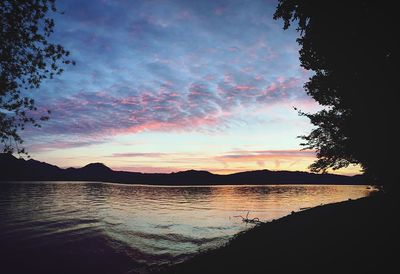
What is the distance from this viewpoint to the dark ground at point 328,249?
9180 millimetres

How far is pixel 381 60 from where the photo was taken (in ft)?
41.6

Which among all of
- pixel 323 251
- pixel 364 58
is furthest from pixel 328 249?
pixel 364 58

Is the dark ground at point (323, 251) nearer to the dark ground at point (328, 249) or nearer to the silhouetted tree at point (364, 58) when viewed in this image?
the dark ground at point (328, 249)

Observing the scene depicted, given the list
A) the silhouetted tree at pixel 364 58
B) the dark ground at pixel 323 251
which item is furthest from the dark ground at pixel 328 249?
the silhouetted tree at pixel 364 58

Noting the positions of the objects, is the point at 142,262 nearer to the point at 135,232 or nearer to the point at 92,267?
the point at 92,267

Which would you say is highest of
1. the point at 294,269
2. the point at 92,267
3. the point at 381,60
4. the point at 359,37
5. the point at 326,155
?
the point at 359,37

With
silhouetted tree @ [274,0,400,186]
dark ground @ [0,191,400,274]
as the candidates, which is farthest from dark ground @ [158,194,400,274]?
silhouetted tree @ [274,0,400,186]

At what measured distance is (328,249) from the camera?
35.7ft

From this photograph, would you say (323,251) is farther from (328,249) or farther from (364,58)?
(364,58)

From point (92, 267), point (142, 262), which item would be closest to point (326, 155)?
point (142, 262)

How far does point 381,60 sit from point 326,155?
15.0m

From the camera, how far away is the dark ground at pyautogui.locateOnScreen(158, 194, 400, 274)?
30.1 feet

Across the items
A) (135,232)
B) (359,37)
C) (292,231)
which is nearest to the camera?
(359,37)

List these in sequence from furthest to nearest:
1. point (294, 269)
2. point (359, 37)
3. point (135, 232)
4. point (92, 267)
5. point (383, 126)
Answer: point (135, 232), point (92, 267), point (383, 126), point (359, 37), point (294, 269)
